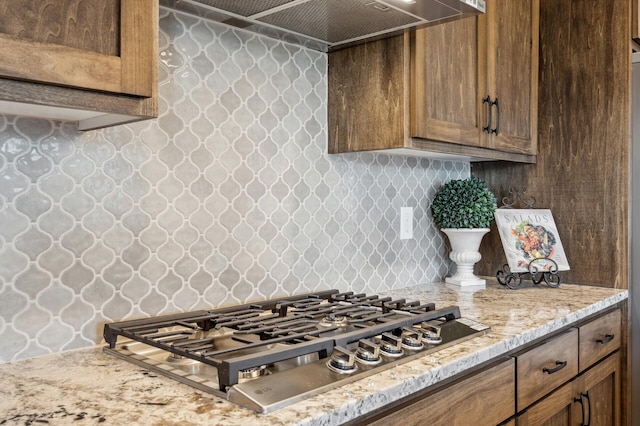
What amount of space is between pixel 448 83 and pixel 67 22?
1309 millimetres

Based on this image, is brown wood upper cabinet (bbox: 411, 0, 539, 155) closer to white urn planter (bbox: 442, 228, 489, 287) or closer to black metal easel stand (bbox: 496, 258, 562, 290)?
white urn planter (bbox: 442, 228, 489, 287)

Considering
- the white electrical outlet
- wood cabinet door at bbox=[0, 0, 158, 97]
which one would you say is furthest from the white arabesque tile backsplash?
wood cabinet door at bbox=[0, 0, 158, 97]

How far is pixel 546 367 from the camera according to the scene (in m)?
1.65

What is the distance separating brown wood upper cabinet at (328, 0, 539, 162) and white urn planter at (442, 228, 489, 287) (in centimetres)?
33

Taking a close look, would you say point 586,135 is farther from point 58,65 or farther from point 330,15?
point 58,65

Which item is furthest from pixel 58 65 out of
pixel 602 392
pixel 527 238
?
pixel 602 392

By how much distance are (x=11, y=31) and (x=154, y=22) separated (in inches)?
9.6

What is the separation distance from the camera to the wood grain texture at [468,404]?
1.14 m

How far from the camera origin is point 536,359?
159 cm

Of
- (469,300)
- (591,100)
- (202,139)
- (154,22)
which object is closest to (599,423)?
(469,300)

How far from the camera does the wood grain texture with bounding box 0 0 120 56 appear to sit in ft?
2.93

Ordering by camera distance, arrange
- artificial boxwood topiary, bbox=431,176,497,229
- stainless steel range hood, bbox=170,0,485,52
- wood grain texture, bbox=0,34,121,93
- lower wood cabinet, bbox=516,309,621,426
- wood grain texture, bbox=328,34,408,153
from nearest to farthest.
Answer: wood grain texture, bbox=0,34,121,93 → stainless steel range hood, bbox=170,0,485,52 → lower wood cabinet, bbox=516,309,621,426 → wood grain texture, bbox=328,34,408,153 → artificial boxwood topiary, bbox=431,176,497,229

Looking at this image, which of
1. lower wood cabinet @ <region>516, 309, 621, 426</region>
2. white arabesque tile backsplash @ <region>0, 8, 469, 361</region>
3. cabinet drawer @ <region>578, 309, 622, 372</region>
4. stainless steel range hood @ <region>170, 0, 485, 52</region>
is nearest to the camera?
white arabesque tile backsplash @ <region>0, 8, 469, 361</region>

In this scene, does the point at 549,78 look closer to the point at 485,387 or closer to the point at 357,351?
the point at 485,387
